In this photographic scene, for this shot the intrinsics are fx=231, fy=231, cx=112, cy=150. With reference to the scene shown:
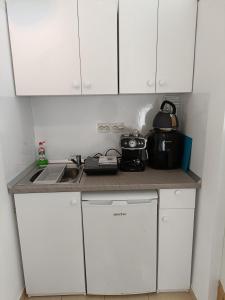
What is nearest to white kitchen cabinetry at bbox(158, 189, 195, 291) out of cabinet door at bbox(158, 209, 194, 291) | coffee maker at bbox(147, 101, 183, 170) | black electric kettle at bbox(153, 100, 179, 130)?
cabinet door at bbox(158, 209, 194, 291)

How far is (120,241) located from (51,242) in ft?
1.55

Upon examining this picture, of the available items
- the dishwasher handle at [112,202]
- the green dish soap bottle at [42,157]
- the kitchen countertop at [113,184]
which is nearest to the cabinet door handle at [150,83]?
the kitchen countertop at [113,184]

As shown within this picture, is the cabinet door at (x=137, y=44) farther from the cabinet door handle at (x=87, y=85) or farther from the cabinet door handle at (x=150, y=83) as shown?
the cabinet door handle at (x=87, y=85)

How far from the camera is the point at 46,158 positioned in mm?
2020

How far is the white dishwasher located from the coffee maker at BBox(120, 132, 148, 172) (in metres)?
0.25

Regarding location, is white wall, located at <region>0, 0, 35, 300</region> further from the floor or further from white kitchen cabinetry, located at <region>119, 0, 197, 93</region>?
white kitchen cabinetry, located at <region>119, 0, 197, 93</region>

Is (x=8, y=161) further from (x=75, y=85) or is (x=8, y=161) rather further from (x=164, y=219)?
(x=164, y=219)

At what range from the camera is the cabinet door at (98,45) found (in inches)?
58.1

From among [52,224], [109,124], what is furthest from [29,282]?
[109,124]

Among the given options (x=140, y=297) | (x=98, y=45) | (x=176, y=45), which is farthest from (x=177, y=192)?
(x=98, y=45)

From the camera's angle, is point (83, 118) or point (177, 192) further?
point (83, 118)

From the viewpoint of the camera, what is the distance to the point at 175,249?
160cm

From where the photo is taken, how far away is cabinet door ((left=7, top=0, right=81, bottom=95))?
1.47 m

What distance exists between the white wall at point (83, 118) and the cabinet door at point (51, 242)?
1.96 feet
